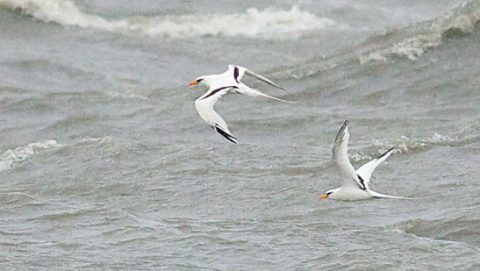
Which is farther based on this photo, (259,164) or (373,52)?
(373,52)

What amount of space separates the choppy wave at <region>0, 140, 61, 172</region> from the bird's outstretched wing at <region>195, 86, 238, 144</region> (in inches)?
203

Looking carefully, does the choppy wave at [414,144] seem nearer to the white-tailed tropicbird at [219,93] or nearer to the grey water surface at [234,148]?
the grey water surface at [234,148]

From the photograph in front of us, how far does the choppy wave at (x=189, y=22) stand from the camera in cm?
2852

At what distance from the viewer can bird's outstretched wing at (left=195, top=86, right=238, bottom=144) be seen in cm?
1230

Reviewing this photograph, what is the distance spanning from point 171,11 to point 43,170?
13409mm

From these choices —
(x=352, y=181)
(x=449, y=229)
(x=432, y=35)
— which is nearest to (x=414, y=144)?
(x=449, y=229)

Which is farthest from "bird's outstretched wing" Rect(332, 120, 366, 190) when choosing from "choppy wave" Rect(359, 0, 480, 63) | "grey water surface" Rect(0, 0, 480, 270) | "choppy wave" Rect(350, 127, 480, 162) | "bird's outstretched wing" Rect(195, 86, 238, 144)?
"choppy wave" Rect(359, 0, 480, 63)

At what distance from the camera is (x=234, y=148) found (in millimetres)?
17531

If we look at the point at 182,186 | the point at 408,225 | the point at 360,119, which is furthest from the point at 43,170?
the point at 408,225

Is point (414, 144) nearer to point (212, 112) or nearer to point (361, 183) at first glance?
point (361, 183)

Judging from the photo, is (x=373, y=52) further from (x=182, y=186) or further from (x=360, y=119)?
(x=182, y=186)

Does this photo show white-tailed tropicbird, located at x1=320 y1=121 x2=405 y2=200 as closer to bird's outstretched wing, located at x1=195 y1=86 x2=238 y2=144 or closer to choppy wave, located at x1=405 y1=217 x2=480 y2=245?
choppy wave, located at x1=405 y1=217 x2=480 y2=245

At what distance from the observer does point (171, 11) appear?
30281 mm

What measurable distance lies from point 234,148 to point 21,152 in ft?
9.31
